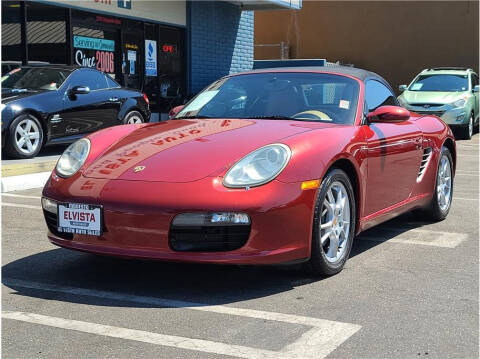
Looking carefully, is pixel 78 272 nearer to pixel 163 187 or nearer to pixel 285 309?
pixel 163 187

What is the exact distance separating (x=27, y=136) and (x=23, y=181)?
1.51 metres

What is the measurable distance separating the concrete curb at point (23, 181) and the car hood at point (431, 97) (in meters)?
10.1

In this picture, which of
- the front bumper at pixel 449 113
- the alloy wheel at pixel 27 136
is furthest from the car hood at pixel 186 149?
the front bumper at pixel 449 113

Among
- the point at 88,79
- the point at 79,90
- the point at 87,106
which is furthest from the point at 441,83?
the point at 79,90

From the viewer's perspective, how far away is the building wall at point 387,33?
83.3 ft

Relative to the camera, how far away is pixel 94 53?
47.9 feet

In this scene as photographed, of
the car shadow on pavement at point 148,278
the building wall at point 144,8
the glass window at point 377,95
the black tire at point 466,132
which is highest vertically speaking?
the building wall at point 144,8

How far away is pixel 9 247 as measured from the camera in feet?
17.3

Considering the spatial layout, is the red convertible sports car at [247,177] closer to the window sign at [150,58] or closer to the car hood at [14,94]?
the car hood at [14,94]

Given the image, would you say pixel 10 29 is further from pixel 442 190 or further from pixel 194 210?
pixel 194 210

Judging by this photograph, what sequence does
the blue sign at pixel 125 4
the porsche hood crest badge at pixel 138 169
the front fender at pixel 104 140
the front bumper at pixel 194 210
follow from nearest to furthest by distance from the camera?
the front bumper at pixel 194 210
the porsche hood crest badge at pixel 138 169
the front fender at pixel 104 140
the blue sign at pixel 125 4

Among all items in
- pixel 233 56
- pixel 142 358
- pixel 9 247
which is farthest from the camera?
pixel 233 56

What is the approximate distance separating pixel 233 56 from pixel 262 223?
1602cm

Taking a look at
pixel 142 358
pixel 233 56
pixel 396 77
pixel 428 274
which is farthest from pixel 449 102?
pixel 142 358
